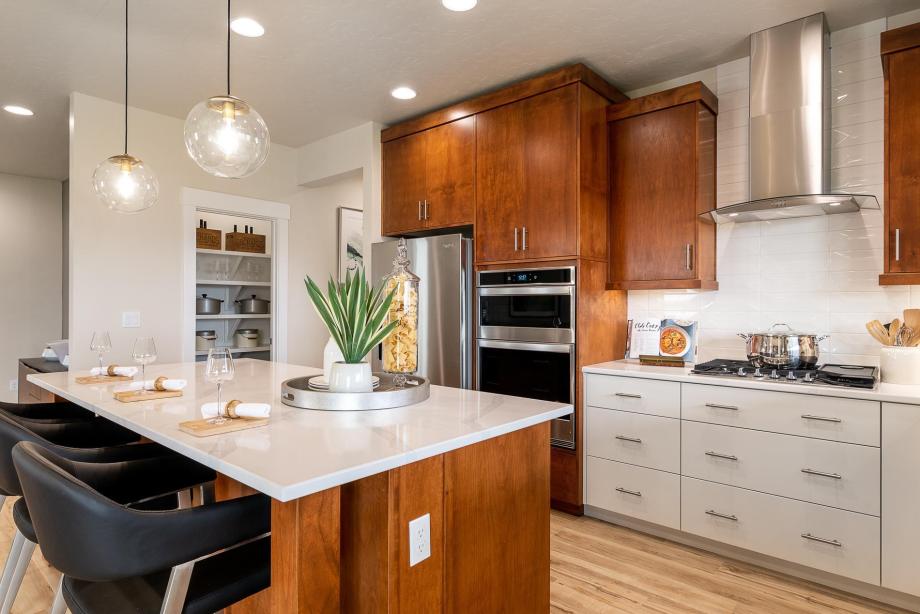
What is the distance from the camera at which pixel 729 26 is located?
264 cm

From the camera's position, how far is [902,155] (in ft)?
7.62

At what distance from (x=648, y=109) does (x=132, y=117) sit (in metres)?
3.43

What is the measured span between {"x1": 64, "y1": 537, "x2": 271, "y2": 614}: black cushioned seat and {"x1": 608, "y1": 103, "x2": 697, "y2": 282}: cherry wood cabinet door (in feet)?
8.30

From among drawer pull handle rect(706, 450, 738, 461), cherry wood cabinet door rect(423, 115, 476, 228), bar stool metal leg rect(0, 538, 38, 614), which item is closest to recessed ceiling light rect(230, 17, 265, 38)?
cherry wood cabinet door rect(423, 115, 476, 228)

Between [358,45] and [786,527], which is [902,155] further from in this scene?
[358,45]

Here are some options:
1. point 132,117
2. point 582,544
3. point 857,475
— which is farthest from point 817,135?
point 132,117

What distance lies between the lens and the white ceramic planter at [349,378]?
1695mm

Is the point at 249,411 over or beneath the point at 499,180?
beneath

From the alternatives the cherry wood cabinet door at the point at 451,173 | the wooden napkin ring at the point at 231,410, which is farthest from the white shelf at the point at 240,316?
the wooden napkin ring at the point at 231,410

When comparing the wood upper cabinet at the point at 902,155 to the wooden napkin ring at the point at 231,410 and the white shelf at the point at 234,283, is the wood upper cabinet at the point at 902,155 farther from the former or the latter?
the white shelf at the point at 234,283

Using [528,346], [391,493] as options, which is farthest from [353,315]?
[528,346]

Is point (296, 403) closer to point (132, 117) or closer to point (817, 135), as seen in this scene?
point (817, 135)

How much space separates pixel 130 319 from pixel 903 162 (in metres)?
4.46

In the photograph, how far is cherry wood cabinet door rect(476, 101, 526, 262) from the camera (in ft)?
10.7
